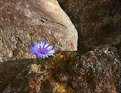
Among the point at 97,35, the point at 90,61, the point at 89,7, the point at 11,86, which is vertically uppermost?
the point at 89,7

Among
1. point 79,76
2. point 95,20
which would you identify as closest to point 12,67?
point 79,76

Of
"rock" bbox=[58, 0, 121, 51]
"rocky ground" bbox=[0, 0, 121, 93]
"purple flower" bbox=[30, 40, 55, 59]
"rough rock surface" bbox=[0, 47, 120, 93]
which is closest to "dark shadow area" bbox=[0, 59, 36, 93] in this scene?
"rocky ground" bbox=[0, 0, 121, 93]

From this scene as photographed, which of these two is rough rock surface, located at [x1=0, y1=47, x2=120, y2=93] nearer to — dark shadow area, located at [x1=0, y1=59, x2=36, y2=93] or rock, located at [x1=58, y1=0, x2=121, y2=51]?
dark shadow area, located at [x1=0, y1=59, x2=36, y2=93]

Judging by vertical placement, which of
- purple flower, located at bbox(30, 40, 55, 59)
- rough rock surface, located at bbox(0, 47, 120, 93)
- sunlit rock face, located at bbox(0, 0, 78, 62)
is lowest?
rough rock surface, located at bbox(0, 47, 120, 93)

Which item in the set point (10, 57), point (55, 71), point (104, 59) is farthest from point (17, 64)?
point (104, 59)

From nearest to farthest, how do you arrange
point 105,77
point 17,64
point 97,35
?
1. point 105,77
2. point 17,64
3. point 97,35

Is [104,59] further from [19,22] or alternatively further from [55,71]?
[19,22]

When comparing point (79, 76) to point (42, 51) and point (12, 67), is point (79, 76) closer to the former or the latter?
point (42, 51)
